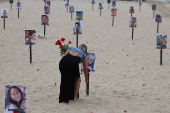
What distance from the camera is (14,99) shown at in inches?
247

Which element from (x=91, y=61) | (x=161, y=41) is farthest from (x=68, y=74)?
(x=161, y=41)

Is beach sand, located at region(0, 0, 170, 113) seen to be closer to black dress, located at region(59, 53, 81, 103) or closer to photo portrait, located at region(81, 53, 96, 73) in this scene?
black dress, located at region(59, 53, 81, 103)

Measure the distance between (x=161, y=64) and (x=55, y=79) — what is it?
459 cm

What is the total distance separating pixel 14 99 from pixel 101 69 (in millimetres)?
6373

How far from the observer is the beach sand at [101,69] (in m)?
8.16

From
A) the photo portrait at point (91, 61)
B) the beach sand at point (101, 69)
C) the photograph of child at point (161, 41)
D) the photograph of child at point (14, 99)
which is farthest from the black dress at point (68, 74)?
the photograph of child at point (161, 41)

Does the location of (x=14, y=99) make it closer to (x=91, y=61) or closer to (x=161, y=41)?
(x=91, y=61)

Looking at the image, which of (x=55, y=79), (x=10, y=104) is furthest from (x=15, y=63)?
(x=10, y=104)

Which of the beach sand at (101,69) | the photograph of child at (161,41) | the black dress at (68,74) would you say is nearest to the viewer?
the black dress at (68,74)

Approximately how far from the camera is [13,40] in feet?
57.2

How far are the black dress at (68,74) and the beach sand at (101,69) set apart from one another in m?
0.21

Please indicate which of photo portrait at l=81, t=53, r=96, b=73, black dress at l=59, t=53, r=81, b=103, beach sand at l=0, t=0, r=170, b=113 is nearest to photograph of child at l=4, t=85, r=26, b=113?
beach sand at l=0, t=0, r=170, b=113

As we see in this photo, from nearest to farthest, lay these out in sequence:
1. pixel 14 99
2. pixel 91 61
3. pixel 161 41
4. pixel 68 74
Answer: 1. pixel 14 99
2. pixel 68 74
3. pixel 91 61
4. pixel 161 41

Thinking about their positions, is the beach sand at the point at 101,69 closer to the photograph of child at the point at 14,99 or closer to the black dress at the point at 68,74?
the black dress at the point at 68,74
